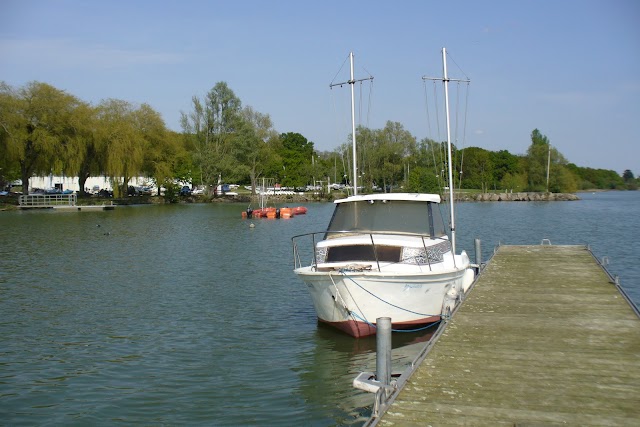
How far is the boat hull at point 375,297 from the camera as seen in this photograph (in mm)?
13281

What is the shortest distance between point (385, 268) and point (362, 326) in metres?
1.36

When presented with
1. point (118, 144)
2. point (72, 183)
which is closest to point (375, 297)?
point (118, 144)

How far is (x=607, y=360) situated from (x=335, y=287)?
19.0ft

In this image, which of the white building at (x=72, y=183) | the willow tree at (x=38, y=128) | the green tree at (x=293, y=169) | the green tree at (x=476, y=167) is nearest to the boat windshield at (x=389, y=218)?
the willow tree at (x=38, y=128)

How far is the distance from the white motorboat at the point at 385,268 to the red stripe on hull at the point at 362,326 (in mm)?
22

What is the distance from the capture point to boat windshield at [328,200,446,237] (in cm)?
1591

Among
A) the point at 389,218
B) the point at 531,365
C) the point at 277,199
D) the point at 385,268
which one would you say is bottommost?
the point at 531,365

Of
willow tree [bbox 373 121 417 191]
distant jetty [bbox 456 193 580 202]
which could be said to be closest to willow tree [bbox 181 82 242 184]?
willow tree [bbox 373 121 417 191]

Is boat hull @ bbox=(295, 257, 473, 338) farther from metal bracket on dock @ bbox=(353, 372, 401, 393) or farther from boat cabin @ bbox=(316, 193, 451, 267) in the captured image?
metal bracket on dock @ bbox=(353, 372, 401, 393)

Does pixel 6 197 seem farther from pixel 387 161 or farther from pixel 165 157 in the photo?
pixel 387 161

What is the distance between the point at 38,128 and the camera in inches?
2667

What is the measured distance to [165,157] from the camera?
84.6m

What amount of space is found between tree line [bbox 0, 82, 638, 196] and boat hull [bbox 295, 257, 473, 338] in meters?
27.3

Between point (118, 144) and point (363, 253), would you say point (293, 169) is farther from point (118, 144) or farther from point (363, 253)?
point (363, 253)
